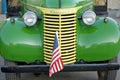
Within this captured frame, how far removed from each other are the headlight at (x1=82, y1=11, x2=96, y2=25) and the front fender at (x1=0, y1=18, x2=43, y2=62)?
703mm

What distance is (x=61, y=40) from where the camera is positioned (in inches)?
250

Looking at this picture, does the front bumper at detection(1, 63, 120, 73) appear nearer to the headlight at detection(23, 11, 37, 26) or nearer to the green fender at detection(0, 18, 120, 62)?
the green fender at detection(0, 18, 120, 62)

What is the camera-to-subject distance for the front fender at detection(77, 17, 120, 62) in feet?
20.9

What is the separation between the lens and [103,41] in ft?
21.0

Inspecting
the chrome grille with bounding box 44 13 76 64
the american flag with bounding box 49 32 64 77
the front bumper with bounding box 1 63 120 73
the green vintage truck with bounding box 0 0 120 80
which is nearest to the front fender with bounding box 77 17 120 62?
the green vintage truck with bounding box 0 0 120 80

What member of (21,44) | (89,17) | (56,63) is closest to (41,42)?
(21,44)

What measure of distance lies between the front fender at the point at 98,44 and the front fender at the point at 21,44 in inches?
24.2

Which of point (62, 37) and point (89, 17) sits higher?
point (89, 17)

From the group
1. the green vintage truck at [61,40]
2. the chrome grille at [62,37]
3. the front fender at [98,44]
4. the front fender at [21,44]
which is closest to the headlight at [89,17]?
the green vintage truck at [61,40]

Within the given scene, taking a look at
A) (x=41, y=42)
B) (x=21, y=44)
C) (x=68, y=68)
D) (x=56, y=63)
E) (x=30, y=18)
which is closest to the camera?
(x=56, y=63)

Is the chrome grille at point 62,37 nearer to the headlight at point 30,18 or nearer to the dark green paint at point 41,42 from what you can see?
the dark green paint at point 41,42

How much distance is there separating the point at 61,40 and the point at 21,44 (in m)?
0.60

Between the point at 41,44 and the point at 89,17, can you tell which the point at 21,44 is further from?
the point at 89,17

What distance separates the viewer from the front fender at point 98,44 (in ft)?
20.9
